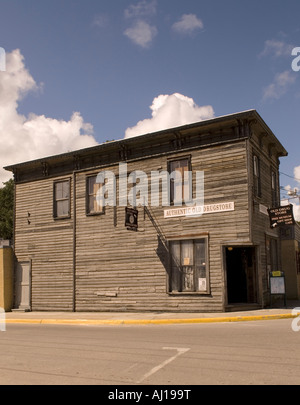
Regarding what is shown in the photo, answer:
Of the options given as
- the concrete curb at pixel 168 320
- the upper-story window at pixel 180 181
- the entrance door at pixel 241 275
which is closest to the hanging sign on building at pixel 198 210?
the upper-story window at pixel 180 181

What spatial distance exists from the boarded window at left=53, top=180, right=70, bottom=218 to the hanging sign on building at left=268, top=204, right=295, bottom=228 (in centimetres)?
957

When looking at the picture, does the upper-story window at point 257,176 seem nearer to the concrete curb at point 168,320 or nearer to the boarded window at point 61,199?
the concrete curb at point 168,320

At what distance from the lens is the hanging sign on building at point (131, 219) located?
17.7 meters

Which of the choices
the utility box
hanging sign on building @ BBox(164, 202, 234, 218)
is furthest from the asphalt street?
the utility box

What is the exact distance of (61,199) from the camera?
70.4 ft

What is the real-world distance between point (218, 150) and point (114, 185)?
514 centimetres

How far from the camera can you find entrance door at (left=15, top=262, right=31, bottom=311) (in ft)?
72.0

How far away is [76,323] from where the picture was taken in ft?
52.5

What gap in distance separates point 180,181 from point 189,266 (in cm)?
348

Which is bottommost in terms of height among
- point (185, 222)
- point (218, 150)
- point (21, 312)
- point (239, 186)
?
point (21, 312)

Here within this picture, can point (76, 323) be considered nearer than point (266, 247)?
Yes

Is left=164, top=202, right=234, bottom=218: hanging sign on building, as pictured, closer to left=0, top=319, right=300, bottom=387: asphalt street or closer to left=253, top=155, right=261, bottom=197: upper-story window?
left=253, top=155, right=261, bottom=197: upper-story window
